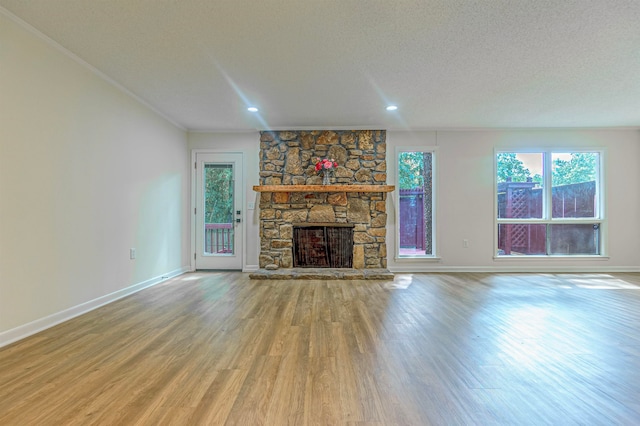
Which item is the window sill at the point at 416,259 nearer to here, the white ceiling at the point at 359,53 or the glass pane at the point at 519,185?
the glass pane at the point at 519,185

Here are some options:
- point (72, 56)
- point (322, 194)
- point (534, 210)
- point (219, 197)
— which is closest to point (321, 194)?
point (322, 194)

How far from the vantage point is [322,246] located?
5184mm

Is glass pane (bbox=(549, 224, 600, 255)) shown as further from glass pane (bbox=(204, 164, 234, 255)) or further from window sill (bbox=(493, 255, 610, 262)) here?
glass pane (bbox=(204, 164, 234, 255))

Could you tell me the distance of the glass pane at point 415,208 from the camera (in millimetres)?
5359

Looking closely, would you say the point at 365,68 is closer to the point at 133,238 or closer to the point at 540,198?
the point at 133,238

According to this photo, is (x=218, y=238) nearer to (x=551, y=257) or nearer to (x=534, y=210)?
(x=534, y=210)

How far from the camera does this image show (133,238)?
377cm

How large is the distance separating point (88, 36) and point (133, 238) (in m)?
2.21

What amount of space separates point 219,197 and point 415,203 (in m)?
3.49

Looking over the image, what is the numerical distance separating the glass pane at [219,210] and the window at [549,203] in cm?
472

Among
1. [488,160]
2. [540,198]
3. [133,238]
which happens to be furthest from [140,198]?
[540,198]

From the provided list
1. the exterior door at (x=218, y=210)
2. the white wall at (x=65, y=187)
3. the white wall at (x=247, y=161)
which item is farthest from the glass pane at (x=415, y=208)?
the white wall at (x=65, y=187)

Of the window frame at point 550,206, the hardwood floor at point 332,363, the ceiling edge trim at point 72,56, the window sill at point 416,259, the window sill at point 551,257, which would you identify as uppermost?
the ceiling edge trim at point 72,56

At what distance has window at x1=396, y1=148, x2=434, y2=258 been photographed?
211 inches
